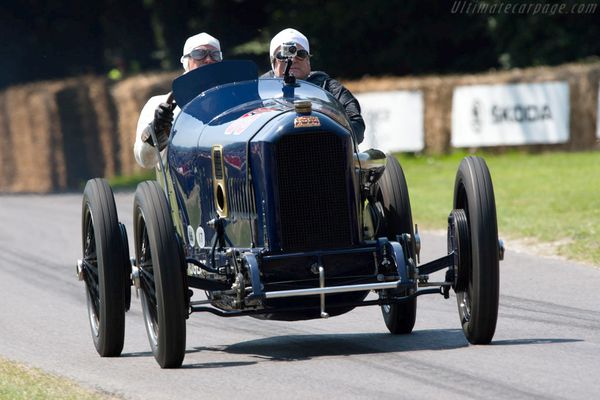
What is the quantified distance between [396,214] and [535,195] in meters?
10.6

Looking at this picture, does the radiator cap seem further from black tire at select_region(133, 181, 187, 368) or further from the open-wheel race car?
black tire at select_region(133, 181, 187, 368)

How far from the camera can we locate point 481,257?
699 centimetres

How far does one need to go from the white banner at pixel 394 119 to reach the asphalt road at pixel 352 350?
14.2 metres

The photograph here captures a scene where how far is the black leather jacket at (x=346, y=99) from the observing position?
792 cm

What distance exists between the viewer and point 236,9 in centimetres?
3316

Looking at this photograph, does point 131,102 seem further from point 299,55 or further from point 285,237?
point 285,237

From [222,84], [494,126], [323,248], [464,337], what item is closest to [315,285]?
[323,248]

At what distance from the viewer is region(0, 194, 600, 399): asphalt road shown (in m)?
6.24

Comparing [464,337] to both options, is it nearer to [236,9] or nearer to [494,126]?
[494,126]

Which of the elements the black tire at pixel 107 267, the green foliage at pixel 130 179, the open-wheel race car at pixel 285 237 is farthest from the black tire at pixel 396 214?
the green foliage at pixel 130 179

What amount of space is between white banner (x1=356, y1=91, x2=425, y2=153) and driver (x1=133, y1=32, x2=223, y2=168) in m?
16.8

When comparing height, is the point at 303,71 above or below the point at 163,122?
above
